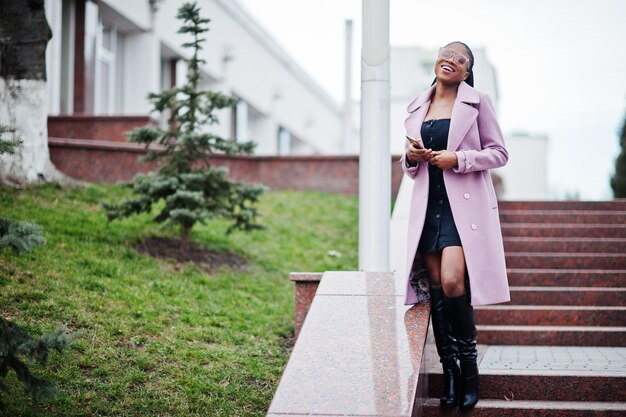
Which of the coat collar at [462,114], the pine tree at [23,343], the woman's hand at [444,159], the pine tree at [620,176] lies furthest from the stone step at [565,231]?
the pine tree at [620,176]

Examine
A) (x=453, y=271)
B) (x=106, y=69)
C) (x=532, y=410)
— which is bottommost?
(x=532, y=410)

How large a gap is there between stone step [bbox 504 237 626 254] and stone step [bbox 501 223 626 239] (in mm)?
444

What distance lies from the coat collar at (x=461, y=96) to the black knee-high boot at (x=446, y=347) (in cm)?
120

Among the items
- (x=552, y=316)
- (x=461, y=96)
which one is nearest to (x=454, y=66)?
(x=461, y=96)

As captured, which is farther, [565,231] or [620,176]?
[620,176]

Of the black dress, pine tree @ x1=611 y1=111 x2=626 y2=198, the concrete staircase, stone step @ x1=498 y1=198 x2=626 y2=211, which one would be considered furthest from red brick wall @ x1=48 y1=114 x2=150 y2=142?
pine tree @ x1=611 y1=111 x2=626 y2=198

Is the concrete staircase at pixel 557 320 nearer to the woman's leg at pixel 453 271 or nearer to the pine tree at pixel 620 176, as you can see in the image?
the woman's leg at pixel 453 271

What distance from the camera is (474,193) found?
5383mm

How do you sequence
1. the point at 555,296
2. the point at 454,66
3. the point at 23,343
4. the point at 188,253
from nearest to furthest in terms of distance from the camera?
1. the point at 23,343
2. the point at 454,66
3. the point at 555,296
4. the point at 188,253

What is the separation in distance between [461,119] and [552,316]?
2.84m

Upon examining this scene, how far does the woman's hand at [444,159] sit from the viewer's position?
17.4 ft

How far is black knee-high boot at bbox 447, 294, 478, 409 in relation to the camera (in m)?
5.33

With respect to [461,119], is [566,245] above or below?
below

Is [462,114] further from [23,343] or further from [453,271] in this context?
[23,343]
